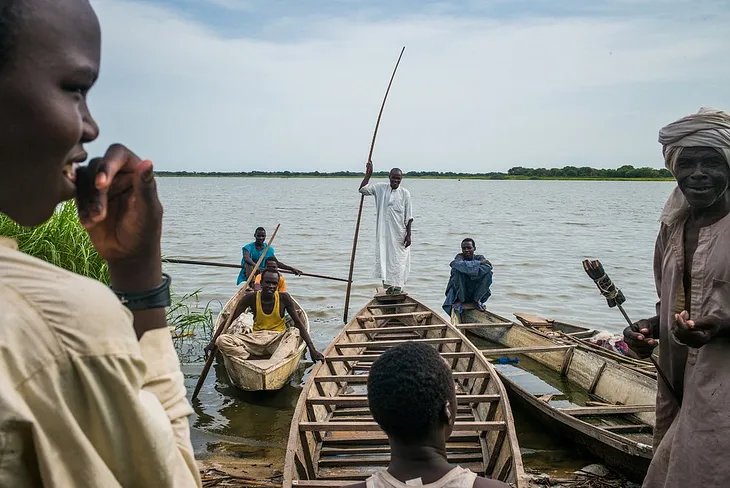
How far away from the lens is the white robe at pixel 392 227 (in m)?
9.92

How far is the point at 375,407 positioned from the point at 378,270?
857 cm

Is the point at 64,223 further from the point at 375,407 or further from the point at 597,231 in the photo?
the point at 597,231

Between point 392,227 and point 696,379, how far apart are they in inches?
307

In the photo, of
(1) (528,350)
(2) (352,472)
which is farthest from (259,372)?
(1) (528,350)

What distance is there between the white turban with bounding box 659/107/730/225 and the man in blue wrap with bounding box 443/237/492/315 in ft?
22.6

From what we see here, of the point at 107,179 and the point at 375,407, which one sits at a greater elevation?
the point at 107,179

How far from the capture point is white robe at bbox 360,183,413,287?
391 inches

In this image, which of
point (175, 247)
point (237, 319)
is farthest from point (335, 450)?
point (175, 247)

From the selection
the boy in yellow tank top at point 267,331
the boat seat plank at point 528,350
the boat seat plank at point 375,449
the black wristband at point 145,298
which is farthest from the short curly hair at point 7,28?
the boat seat plank at point 528,350

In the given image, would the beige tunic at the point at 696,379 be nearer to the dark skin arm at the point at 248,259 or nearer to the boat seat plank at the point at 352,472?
the boat seat plank at the point at 352,472

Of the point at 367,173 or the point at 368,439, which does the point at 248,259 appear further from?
the point at 368,439

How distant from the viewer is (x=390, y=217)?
998 centimetres

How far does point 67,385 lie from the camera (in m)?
0.62

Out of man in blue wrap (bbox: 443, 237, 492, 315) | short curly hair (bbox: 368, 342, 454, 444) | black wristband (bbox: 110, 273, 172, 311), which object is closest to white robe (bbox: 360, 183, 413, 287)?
man in blue wrap (bbox: 443, 237, 492, 315)
